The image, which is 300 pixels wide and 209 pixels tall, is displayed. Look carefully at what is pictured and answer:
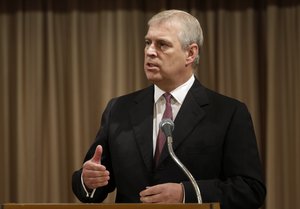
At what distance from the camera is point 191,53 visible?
8.27 feet

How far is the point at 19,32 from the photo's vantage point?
3805 mm

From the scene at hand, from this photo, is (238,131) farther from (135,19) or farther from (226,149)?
(135,19)

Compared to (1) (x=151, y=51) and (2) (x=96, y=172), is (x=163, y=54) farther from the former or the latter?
(2) (x=96, y=172)

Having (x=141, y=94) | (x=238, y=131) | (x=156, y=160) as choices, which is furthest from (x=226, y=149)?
(x=141, y=94)

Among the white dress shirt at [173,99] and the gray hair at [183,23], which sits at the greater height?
the gray hair at [183,23]

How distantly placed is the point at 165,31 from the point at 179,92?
0.26 metres

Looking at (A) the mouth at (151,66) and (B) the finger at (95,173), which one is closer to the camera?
(B) the finger at (95,173)

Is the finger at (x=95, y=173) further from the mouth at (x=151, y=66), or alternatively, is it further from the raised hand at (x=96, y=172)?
the mouth at (x=151, y=66)

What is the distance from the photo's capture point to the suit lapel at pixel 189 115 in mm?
2385

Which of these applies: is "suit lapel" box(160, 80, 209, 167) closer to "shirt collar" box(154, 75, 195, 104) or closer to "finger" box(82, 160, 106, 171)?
"shirt collar" box(154, 75, 195, 104)

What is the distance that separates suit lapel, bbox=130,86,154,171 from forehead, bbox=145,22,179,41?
26 centimetres

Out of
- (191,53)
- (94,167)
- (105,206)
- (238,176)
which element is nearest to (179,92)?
(191,53)

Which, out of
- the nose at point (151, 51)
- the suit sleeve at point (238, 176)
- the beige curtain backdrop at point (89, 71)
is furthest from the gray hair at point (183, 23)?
the beige curtain backdrop at point (89, 71)

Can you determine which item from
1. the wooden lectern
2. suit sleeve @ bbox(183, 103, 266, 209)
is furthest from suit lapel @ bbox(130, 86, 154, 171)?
the wooden lectern
